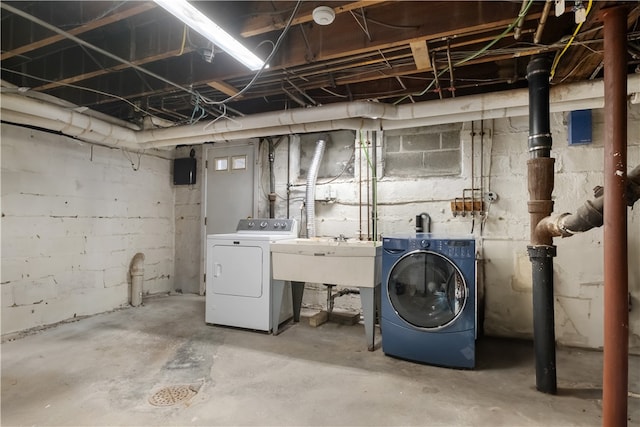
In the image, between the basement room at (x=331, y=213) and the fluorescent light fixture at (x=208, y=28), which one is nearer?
the fluorescent light fixture at (x=208, y=28)

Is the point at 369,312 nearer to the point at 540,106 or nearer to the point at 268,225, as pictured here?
the point at 268,225

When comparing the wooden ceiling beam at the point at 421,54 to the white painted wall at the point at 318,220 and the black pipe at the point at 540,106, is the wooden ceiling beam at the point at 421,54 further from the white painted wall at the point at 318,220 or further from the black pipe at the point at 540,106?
the white painted wall at the point at 318,220

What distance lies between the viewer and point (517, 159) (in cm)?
306

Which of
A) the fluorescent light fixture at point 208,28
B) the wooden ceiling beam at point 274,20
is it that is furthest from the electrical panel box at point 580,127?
the fluorescent light fixture at point 208,28

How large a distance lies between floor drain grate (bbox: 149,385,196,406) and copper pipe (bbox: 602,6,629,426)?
7.28 feet

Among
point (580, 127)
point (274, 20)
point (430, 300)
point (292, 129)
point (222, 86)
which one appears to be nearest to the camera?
point (274, 20)

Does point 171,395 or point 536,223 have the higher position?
point 536,223

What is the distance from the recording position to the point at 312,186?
3.68m

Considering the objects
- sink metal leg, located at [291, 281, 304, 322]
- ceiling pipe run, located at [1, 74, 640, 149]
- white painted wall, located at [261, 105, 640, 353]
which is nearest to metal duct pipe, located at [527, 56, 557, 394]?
ceiling pipe run, located at [1, 74, 640, 149]

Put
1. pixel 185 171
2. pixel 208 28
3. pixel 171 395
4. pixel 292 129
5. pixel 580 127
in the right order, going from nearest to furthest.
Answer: pixel 208 28 < pixel 171 395 < pixel 580 127 < pixel 292 129 < pixel 185 171

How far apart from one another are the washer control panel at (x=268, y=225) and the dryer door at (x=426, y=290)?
1.37 meters

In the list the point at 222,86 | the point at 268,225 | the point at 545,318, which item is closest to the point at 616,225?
the point at 545,318

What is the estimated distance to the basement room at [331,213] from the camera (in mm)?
1840

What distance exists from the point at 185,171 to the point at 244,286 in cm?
227
